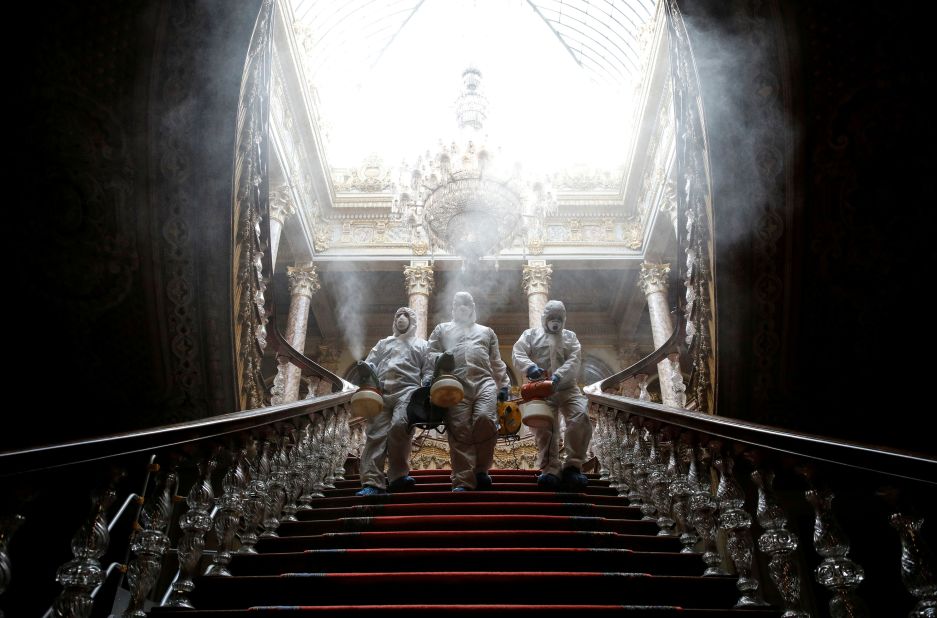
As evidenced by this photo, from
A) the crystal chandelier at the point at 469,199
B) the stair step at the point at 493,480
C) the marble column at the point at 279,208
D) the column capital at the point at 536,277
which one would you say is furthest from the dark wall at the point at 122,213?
the column capital at the point at 536,277

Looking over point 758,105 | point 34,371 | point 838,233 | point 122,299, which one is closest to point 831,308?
point 838,233

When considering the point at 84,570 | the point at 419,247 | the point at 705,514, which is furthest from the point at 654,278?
the point at 84,570

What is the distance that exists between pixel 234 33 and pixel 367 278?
39.4ft

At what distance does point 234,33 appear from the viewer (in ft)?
14.2

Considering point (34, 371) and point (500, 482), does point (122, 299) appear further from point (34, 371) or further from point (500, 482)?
point (500, 482)

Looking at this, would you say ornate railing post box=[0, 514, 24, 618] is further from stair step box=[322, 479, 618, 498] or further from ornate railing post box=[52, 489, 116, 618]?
stair step box=[322, 479, 618, 498]

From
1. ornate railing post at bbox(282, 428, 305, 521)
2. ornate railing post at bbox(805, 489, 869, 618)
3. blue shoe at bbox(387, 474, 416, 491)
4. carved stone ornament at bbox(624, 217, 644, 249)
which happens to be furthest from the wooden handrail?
carved stone ornament at bbox(624, 217, 644, 249)

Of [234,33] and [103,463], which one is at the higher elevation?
[234,33]

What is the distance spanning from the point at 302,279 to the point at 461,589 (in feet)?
39.8

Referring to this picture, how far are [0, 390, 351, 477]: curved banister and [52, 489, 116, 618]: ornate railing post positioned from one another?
165 millimetres

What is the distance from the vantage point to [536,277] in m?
14.1

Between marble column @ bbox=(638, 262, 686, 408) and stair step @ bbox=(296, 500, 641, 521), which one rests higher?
marble column @ bbox=(638, 262, 686, 408)

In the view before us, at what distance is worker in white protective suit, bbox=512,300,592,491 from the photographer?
15.3 ft

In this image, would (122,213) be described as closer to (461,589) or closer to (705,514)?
(461,589)
